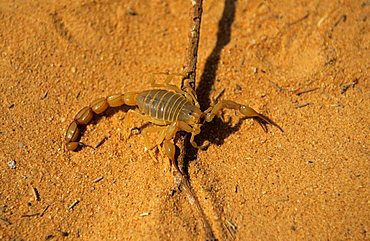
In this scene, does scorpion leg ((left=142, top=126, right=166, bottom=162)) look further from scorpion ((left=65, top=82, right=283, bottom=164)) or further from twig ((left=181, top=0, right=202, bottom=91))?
twig ((left=181, top=0, right=202, bottom=91))

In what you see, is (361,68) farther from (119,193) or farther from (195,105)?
(119,193)

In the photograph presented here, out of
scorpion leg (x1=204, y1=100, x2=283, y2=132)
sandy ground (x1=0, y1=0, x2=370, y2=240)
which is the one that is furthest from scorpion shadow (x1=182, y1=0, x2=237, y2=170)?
scorpion leg (x1=204, y1=100, x2=283, y2=132)

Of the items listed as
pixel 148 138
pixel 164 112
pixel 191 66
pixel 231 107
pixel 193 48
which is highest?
pixel 193 48

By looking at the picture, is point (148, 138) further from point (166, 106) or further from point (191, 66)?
point (191, 66)

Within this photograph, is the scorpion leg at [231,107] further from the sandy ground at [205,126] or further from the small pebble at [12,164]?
the small pebble at [12,164]

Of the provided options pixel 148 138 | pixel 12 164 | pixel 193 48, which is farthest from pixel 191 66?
pixel 12 164

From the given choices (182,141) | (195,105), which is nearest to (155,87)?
(195,105)
